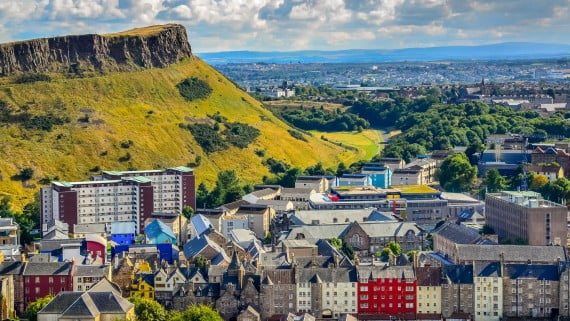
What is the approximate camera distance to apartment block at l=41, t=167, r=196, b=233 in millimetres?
103812

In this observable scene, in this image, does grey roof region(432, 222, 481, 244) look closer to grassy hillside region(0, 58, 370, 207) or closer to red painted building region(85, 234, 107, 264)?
red painted building region(85, 234, 107, 264)

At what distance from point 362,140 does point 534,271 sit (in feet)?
347

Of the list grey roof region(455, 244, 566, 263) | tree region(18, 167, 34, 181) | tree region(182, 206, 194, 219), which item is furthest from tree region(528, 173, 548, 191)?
tree region(18, 167, 34, 181)

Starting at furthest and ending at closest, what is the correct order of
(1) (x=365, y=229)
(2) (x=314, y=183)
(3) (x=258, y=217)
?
(2) (x=314, y=183)
(3) (x=258, y=217)
(1) (x=365, y=229)

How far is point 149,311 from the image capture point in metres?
66.9

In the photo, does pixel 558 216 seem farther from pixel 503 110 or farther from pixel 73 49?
pixel 503 110

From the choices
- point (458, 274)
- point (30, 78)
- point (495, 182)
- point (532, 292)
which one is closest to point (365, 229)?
point (458, 274)

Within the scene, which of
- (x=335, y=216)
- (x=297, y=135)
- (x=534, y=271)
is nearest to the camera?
(x=534, y=271)

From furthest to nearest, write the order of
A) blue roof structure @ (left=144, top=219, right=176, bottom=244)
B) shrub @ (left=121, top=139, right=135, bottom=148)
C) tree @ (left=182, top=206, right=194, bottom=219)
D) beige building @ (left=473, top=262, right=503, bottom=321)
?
1. shrub @ (left=121, top=139, right=135, bottom=148)
2. tree @ (left=182, top=206, right=194, bottom=219)
3. blue roof structure @ (left=144, top=219, right=176, bottom=244)
4. beige building @ (left=473, top=262, right=503, bottom=321)

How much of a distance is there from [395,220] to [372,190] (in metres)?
14.2

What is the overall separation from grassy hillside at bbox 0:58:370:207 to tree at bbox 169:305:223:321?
5160 cm

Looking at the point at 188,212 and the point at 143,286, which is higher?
the point at 143,286

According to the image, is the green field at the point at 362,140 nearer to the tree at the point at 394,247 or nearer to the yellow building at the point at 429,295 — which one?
the tree at the point at 394,247

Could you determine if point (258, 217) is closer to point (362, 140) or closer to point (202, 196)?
point (202, 196)
